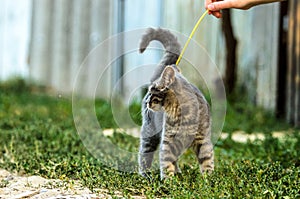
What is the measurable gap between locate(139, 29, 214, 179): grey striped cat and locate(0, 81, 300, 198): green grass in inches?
5.3

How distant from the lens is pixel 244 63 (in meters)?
8.51

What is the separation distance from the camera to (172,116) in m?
3.28

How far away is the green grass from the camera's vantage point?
3037mm

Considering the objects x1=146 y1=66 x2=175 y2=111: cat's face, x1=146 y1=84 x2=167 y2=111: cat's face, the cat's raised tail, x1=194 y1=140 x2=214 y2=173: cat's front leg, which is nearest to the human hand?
the cat's raised tail

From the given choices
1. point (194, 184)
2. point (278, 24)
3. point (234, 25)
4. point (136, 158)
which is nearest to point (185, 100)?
point (194, 184)

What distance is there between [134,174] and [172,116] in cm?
49

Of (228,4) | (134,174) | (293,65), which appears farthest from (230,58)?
(134,174)

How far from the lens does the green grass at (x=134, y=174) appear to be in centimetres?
304

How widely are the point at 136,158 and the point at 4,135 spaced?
4.96ft

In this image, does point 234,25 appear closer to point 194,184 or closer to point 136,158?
point 136,158

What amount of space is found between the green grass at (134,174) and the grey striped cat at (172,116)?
5.3 inches

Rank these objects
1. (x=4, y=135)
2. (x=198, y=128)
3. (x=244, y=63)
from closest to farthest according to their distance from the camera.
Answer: (x=198, y=128)
(x=4, y=135)
(x=244, y=63)

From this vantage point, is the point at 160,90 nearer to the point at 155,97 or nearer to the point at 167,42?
the point at 155,97

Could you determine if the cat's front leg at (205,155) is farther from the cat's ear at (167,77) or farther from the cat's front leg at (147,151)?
the cat's ear at (167,77)
